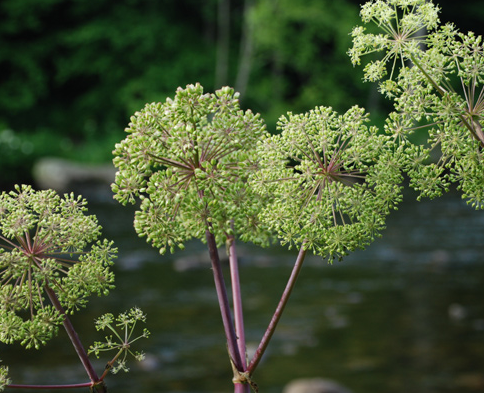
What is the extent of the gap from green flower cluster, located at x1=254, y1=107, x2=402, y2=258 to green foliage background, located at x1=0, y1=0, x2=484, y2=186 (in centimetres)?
2594

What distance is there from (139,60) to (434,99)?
29849 mm

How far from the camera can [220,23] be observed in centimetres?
3078

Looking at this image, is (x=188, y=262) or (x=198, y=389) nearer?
(x=198, y=389)

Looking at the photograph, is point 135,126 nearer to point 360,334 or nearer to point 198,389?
point 198,389

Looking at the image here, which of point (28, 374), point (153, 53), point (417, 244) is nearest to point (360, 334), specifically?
point (28, 374)

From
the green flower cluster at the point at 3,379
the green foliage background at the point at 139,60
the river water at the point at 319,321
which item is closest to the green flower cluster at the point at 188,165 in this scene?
the green flower cluster at the point at 3,379

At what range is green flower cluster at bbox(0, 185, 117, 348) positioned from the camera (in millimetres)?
984

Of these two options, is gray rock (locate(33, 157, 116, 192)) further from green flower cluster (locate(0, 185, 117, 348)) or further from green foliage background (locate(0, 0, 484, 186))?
green flower cluster (locate(0, 185, 117, 348))

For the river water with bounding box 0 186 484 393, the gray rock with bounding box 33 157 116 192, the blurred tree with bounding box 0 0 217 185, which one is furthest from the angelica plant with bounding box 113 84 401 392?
the blurred tree with bounding box 0 0 217 185

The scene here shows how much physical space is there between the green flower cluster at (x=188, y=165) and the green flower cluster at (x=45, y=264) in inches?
3.6

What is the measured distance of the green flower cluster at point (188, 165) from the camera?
0.96 m

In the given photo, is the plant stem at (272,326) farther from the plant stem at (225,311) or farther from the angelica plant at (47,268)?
the angelica plant at (47,268)

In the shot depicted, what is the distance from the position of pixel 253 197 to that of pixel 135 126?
197mm

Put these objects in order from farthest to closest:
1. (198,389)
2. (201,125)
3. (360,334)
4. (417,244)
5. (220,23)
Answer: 1. (220,23)
2. (417,244)
3. (360,334)
4. (198,389)
5. (201,125)
